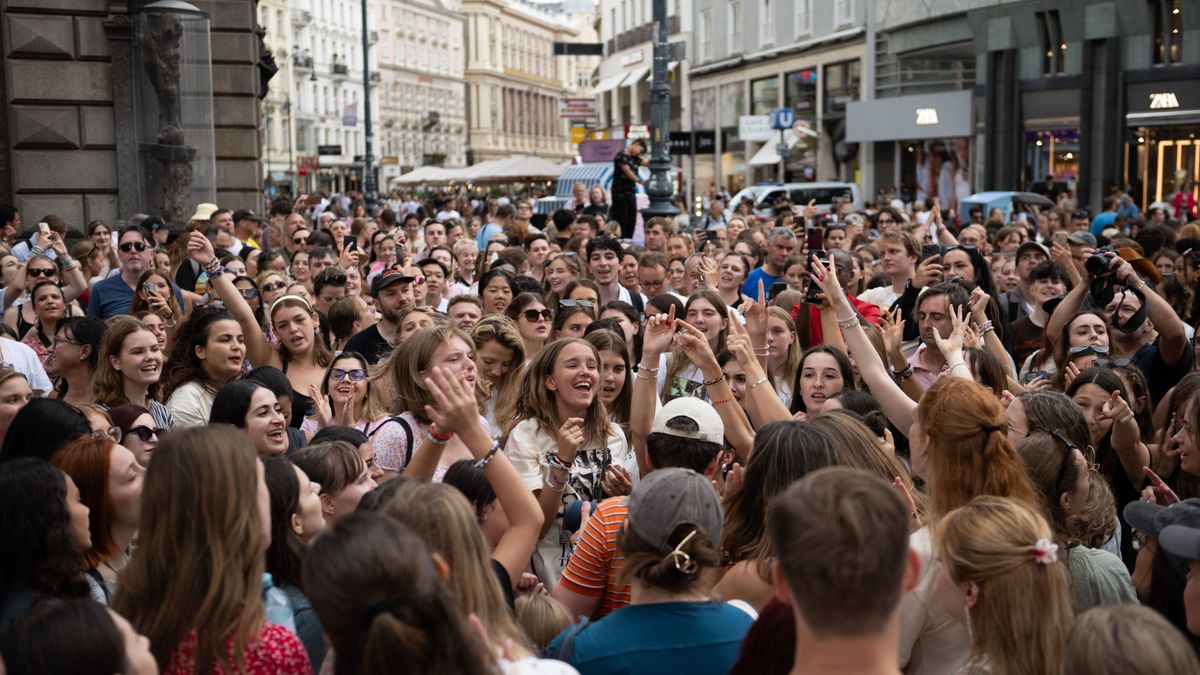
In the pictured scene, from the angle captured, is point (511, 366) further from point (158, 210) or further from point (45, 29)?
point (45, 29)

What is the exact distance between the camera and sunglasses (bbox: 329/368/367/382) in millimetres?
7352

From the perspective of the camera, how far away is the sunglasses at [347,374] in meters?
7.35

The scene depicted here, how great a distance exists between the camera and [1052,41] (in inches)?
1292

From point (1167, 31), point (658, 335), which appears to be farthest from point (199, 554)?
point (1167, 31)

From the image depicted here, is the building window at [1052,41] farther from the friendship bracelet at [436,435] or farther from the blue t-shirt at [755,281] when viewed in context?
the friendship bracelet at [436,435]

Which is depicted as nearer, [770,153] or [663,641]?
[663,641]

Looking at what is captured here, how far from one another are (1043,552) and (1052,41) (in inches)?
1258

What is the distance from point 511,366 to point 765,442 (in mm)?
3235

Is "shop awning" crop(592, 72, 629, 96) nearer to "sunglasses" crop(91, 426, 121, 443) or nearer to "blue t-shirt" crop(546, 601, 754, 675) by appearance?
"sunglasses" crop(91, 426, 121, 443)

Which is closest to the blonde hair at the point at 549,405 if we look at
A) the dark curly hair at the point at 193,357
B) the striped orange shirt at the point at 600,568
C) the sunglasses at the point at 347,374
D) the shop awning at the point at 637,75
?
the sunglasses at the point at 347,374

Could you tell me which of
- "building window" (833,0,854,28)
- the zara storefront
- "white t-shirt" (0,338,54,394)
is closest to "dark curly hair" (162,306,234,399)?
"white t-shirt" (0,338,54,394)

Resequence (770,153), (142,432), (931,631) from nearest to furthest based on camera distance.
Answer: (931,631) → (142,432) → (770,153)

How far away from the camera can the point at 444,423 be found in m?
4.54

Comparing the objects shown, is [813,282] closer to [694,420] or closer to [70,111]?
[694,420]
